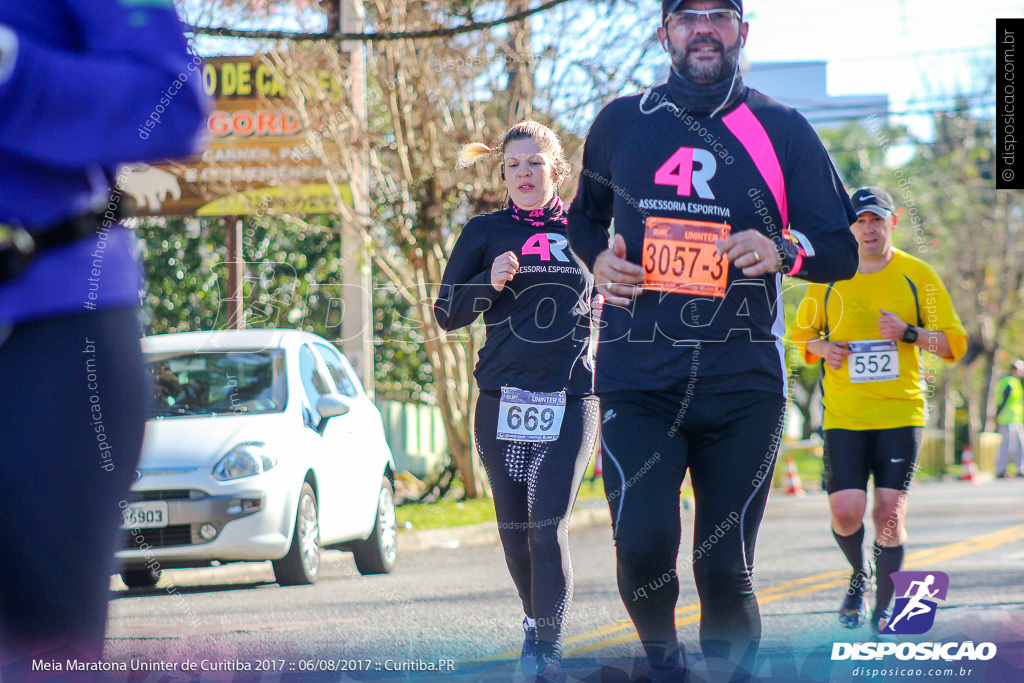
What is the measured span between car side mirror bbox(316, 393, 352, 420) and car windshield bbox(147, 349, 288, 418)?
61cm

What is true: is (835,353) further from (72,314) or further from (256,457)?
(72,314)

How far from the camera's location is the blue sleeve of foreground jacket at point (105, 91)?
182cm

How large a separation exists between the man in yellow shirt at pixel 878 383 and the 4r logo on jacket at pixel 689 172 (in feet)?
9.72

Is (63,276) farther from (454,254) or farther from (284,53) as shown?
(284,53)

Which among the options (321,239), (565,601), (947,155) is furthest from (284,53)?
(947,155)

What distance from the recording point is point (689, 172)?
3.67 m

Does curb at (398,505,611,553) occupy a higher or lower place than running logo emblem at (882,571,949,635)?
lower

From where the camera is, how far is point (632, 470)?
3543mm

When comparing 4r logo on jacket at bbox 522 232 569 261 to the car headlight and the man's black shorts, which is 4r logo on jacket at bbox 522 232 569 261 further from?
the car headlight

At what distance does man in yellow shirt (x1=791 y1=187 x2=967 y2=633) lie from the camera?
6.40 meters

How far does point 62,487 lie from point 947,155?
32.4m

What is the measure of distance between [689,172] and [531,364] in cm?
149

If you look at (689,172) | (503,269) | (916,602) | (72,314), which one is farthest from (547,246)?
(72,314)

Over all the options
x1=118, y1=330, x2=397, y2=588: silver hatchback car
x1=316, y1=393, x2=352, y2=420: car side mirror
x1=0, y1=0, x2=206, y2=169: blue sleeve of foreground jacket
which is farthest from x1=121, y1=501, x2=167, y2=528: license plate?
x1=0, y1=0, x2=206, y2=169: blue sleeve of foreground jacket
